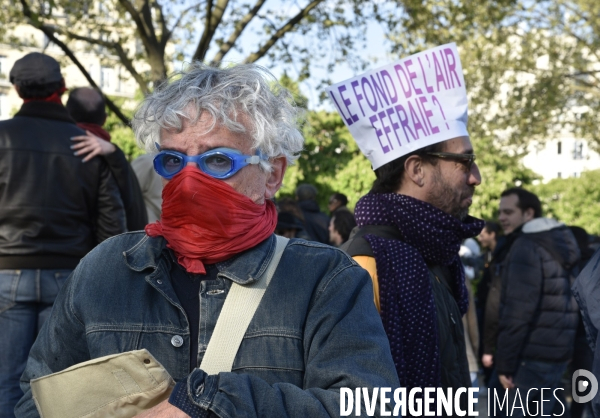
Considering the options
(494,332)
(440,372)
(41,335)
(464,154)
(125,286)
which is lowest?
(494,332)

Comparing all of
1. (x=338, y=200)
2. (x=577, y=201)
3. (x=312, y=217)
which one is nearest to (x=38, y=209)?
(x=312, y=217)

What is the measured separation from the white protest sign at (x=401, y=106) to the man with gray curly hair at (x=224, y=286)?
1132mm

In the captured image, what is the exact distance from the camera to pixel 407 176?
3363 millimetres

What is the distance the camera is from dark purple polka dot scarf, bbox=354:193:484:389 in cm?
292

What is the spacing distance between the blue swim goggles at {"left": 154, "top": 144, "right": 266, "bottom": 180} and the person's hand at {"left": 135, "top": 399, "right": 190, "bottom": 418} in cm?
59

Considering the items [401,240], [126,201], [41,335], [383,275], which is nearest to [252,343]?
[41,335]

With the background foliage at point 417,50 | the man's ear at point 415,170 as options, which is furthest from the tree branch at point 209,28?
the man's ear at point 415,170

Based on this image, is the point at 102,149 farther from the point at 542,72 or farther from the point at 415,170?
the point at 542,72

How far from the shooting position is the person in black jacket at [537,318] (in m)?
6.49

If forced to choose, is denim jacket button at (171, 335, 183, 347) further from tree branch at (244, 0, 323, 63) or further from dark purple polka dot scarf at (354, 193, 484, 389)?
tree branch at (244, 0, 323, 63)

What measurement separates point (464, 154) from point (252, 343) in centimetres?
162

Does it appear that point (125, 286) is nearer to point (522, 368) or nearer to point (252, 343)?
point (252, 343)

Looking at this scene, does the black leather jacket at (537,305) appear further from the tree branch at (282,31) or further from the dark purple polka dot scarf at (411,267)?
the tree branch at (282,31)

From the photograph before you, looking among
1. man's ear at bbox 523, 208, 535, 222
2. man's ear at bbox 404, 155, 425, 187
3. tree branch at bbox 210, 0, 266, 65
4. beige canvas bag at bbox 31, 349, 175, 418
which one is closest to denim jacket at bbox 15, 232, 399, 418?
beige canvas bag at bbox 31, 349, 175, 418
